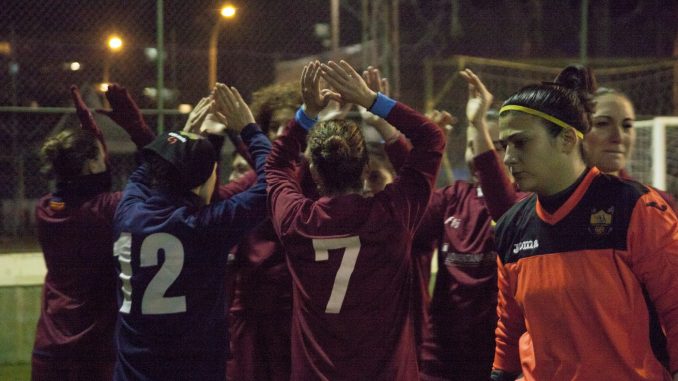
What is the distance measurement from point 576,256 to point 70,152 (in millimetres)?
2483

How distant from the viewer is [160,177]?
3.27 meters

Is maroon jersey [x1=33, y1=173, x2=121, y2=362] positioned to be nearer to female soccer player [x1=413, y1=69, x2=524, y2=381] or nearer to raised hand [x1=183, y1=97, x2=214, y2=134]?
raised hand [x1=183, y1=97, x2=214, y2=134]

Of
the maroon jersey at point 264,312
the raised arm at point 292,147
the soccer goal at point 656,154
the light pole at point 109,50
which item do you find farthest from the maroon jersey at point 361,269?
the light pole at point 109,50

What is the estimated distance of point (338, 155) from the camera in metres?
2.91

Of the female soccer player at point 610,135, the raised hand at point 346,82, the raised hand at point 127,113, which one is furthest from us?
the raised hand at point 127,113

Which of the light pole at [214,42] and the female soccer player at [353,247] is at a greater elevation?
the light pole at [214,42]

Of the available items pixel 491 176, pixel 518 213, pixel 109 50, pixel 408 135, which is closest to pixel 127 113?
pixel 408 135

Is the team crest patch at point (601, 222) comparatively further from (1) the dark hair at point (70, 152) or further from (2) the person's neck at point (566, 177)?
(1) the dark hair at point (70, 152)

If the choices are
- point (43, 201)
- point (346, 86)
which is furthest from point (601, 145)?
point (43, 201)

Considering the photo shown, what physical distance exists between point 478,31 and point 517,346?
20182 mm

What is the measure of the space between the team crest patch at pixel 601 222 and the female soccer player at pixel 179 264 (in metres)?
1.39

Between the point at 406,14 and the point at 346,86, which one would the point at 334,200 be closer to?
the point at 346,86

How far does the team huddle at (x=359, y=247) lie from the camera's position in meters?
2.37

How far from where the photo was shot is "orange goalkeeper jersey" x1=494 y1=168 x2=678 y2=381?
2.27 metres
